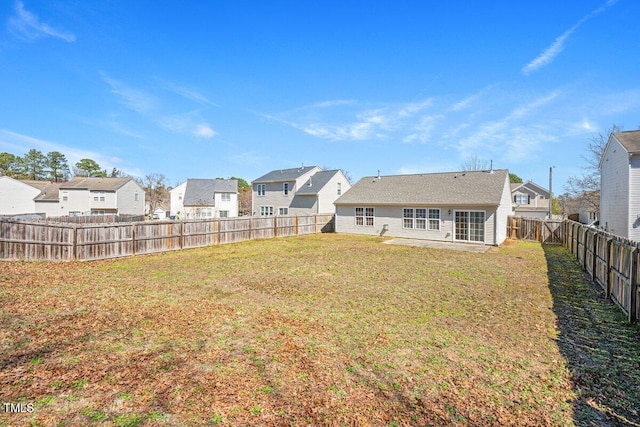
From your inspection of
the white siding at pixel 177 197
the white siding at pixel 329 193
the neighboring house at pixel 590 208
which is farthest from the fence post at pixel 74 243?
the neighboring house at pixel 590 208

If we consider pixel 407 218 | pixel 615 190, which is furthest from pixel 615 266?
pixel 615 190

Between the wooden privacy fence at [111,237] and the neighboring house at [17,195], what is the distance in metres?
37.3

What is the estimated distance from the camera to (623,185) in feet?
52.6

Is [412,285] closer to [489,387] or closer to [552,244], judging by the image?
[489,387]

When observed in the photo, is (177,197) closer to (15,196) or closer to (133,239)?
(15,196)

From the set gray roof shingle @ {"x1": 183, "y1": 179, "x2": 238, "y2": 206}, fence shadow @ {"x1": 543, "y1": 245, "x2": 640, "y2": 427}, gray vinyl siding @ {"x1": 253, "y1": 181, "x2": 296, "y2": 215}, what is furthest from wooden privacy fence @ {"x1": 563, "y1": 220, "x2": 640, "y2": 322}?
gray roof shingle @ {"x1": 183, "y1": 179, "x2": 238, "y2": 206}

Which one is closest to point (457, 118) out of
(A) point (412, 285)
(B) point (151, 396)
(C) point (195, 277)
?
(A) point (412, 285)

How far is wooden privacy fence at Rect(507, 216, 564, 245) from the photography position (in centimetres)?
1911

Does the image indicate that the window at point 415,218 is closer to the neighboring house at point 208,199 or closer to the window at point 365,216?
the window at point 365,216

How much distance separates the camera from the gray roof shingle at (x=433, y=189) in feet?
61.2

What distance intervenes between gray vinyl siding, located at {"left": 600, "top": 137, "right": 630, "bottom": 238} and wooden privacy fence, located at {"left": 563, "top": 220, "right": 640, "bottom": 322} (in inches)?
294

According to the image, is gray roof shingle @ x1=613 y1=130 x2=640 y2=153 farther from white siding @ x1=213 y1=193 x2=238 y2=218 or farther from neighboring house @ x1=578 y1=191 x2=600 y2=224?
white siding @ x1=213 y1=193 x2=238 y2=218

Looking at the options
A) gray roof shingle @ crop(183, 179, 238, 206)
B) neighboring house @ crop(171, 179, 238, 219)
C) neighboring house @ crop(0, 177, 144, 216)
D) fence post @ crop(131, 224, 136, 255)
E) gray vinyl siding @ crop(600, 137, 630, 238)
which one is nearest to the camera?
fence post @ crop(131, 224, 136, 255)

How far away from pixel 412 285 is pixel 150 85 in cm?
1768
